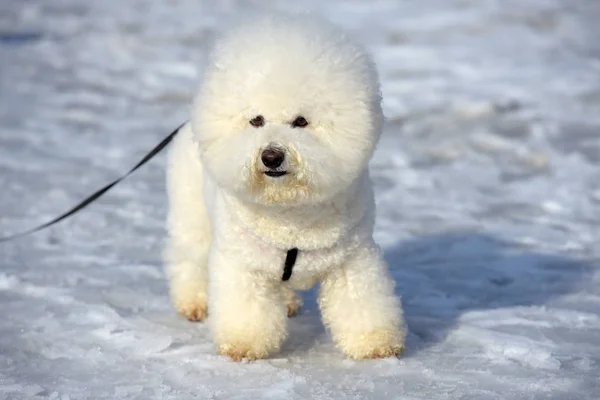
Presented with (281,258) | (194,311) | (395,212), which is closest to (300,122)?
(281,258)

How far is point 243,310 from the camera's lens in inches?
137

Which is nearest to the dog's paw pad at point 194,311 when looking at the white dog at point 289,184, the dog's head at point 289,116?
the white dog at point 289,184

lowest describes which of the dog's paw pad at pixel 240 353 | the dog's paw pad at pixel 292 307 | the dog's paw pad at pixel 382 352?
the dog's paw pad at pixel 292 307

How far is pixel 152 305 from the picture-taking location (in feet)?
14.1

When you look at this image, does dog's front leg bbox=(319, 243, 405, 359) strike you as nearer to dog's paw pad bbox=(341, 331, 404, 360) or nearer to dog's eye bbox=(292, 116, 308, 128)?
dog's paw pad bbox=(341, 331, 404, 360)

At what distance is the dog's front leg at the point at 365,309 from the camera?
3.50m

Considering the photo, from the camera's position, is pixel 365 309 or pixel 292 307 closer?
pixel 365 309

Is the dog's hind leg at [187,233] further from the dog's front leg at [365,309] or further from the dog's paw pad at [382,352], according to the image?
the dog's paw pad at [382,352]

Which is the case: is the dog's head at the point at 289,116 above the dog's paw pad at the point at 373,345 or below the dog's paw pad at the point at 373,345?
above

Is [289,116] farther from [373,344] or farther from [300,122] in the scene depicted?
[373,344]

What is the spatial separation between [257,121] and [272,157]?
0.19 m

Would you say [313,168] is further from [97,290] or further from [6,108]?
[6,108]

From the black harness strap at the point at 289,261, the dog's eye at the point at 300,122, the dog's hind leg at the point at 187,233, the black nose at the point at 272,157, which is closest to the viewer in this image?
the black nose at the point at 272,157

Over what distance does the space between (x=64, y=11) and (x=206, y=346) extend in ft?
35.3
